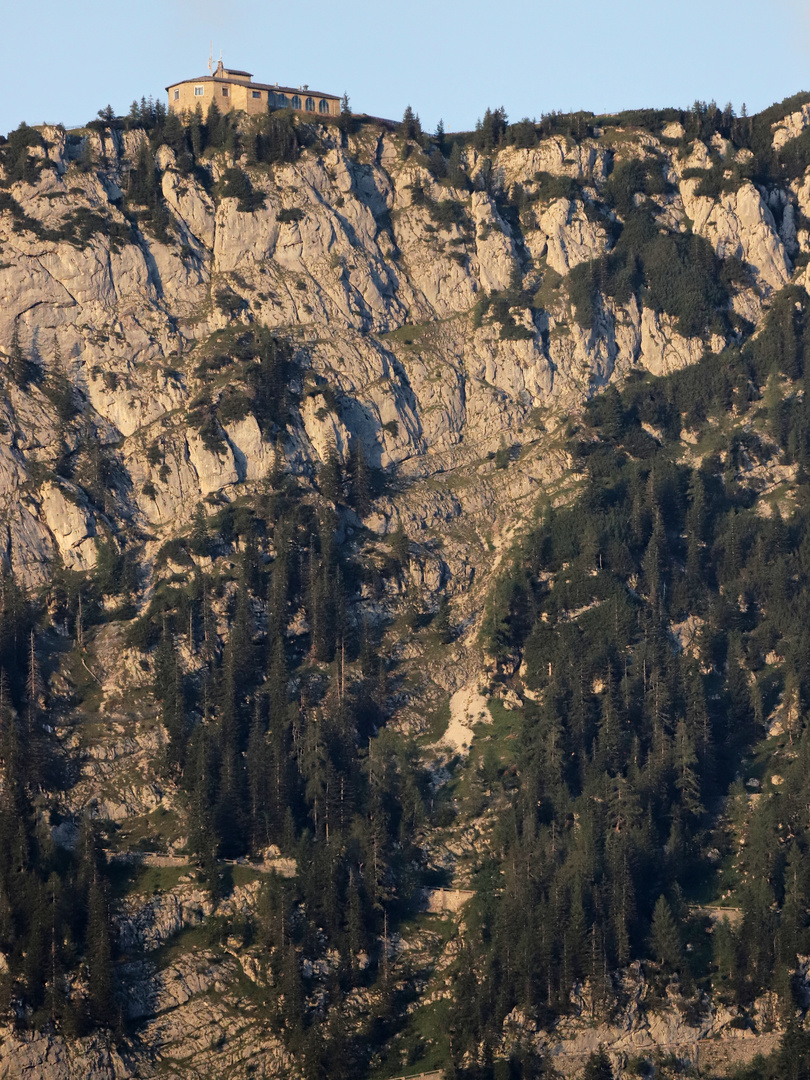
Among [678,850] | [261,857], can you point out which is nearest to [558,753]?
[678,850]

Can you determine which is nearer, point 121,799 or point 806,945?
point 806,945

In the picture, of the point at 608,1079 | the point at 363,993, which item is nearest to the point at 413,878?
the point at 363,993

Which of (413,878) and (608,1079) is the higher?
(413,878)

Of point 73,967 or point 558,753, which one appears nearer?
point 73,967

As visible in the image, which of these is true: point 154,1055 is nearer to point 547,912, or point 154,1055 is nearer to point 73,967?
point 73,967

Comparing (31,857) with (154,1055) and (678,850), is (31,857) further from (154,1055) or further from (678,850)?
(678,850)

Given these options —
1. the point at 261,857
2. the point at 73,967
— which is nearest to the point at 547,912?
the point at 261,857

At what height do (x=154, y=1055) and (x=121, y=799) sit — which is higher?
(x=121, y=799)

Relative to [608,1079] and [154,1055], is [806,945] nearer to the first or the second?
[608,1079]
